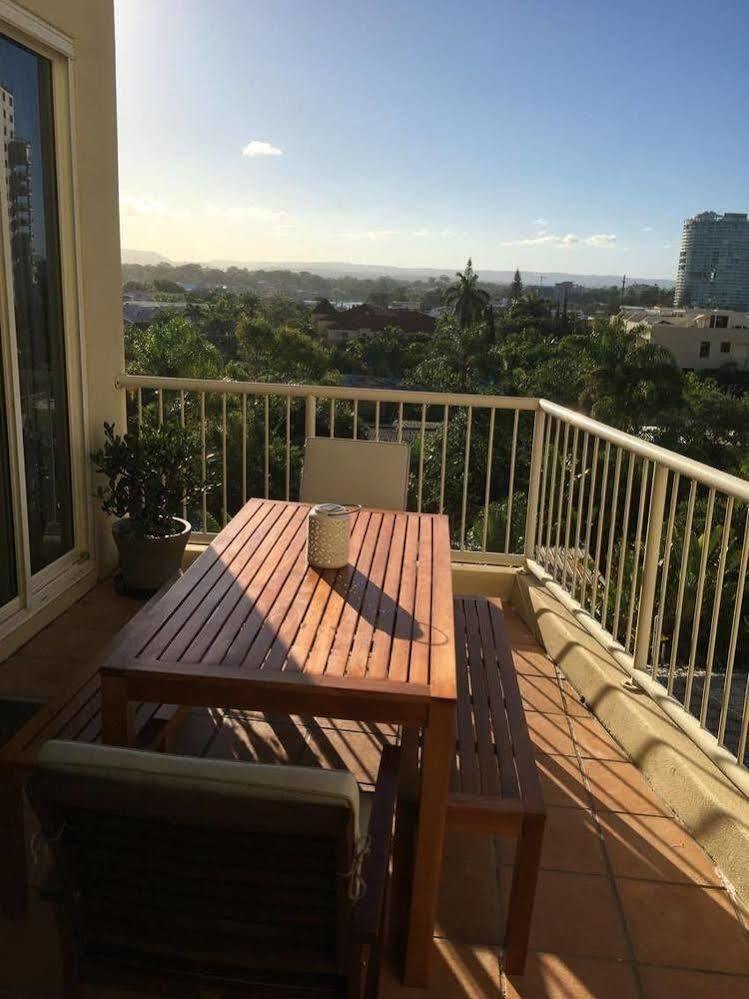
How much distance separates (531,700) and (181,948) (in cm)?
218

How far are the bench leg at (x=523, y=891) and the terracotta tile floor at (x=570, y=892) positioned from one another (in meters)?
0.06

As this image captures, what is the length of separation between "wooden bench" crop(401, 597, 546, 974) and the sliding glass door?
2125mm

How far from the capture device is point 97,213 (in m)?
4.16

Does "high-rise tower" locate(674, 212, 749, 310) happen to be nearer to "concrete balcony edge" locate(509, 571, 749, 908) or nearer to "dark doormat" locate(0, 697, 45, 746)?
"concrete balcony edge" locate(509, 571, 749, 908)

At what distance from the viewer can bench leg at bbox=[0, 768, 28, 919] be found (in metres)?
1.86

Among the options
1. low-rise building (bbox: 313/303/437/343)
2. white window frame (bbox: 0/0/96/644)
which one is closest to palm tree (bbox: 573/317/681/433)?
low-rise building (bbox: 313/303/437/343)

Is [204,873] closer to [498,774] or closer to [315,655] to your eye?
Answer: [315,655]

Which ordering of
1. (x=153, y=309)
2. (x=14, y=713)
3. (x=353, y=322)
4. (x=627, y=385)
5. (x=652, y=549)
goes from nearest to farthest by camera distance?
(x=652, y=549) → (x=14, y=713) → (x=153, y=309) → (x=627, y=385) → (x=353, y=322)

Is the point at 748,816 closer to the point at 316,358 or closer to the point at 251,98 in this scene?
the point at 316,358

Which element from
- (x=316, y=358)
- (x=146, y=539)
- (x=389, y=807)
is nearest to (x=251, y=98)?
(x=316, y=358)

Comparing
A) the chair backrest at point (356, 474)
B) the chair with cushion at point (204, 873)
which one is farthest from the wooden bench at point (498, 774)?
the chair backrest at point (356, 474)

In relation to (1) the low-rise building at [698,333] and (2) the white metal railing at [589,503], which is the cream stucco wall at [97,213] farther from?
(1) the low-rise building at [698,333]

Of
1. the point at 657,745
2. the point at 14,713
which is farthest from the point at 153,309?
the point at 657,745

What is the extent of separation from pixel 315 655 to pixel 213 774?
70 centimetres
